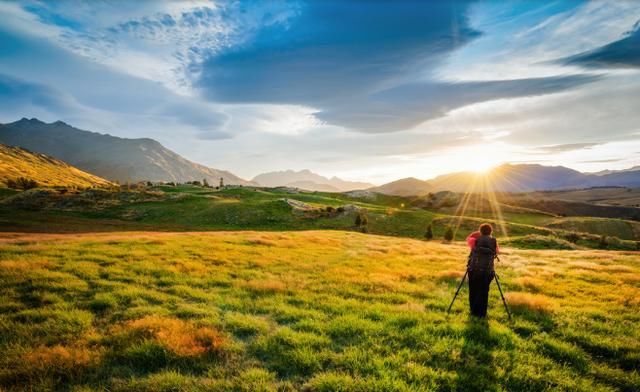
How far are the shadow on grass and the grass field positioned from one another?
0.10 ft

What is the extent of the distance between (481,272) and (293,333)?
6.72 meters

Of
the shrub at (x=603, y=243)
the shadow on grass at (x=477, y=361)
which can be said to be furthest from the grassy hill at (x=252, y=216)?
the shadow on grass at (x=477, y=361)

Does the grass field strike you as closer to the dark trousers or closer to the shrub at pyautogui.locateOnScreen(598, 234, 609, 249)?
the dark trousers

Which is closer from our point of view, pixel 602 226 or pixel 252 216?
pixel 252 216

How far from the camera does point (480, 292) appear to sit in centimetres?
1023

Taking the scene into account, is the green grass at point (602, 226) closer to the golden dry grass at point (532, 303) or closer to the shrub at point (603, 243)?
the shrub at point (603, 243)

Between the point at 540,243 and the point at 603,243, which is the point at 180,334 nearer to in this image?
the point at 540,243

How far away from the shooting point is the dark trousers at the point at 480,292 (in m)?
10.2

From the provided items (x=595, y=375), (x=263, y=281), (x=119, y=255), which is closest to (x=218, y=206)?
(x=119, y=255)

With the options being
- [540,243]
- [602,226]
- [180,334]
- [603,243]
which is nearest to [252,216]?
[540,243]

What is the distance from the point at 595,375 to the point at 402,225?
225 feet

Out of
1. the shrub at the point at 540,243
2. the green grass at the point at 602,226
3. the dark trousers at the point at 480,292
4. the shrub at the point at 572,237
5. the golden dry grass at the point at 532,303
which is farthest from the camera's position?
the green grass at the point at 602,226

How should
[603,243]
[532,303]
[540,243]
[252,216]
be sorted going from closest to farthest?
1. [532,303]
2. [540,243]
3. [603,243]
4. [252,216]

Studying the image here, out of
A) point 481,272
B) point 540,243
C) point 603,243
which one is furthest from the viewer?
point 603,243
